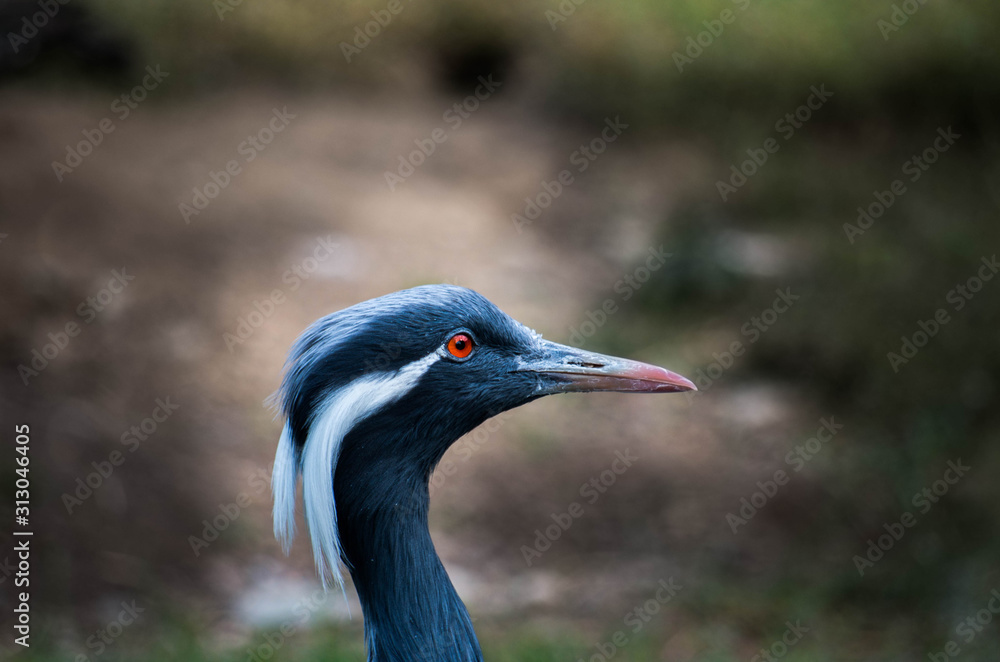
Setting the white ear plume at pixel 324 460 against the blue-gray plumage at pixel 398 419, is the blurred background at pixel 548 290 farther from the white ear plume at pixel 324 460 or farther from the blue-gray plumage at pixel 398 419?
the white ear plume at pixel 324 460

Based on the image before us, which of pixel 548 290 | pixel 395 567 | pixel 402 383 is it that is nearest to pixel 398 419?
pixel 402 383

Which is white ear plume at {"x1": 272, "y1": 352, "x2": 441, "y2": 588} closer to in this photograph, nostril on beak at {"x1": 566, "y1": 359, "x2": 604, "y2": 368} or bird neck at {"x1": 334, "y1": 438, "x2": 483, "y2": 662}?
bird neck at {"x1": 334, "y1": 438, "x2": 483, "y2": 662}

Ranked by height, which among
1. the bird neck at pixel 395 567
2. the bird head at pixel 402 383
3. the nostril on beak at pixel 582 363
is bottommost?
the bird neck at pixel 395 567

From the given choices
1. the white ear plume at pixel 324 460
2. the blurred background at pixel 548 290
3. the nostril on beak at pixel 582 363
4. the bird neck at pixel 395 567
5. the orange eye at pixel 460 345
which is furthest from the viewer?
the blurred background at pixel 548 290

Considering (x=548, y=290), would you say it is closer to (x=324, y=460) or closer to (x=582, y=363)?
(x=582, y=363)

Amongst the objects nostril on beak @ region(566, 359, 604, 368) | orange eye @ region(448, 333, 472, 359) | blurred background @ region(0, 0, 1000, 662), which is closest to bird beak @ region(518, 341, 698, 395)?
nostril on beak @ region(566, 359, 604, 368)

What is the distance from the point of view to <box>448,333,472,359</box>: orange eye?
2.92m

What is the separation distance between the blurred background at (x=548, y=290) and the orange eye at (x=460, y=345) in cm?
243

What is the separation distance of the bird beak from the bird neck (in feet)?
1.82

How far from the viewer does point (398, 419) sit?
284 cm

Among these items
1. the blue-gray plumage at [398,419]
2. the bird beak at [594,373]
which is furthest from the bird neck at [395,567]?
the bird beak at [594,373]

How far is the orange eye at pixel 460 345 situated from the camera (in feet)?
9.59

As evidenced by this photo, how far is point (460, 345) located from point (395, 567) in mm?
708

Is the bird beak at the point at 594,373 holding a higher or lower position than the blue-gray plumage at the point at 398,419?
higher
